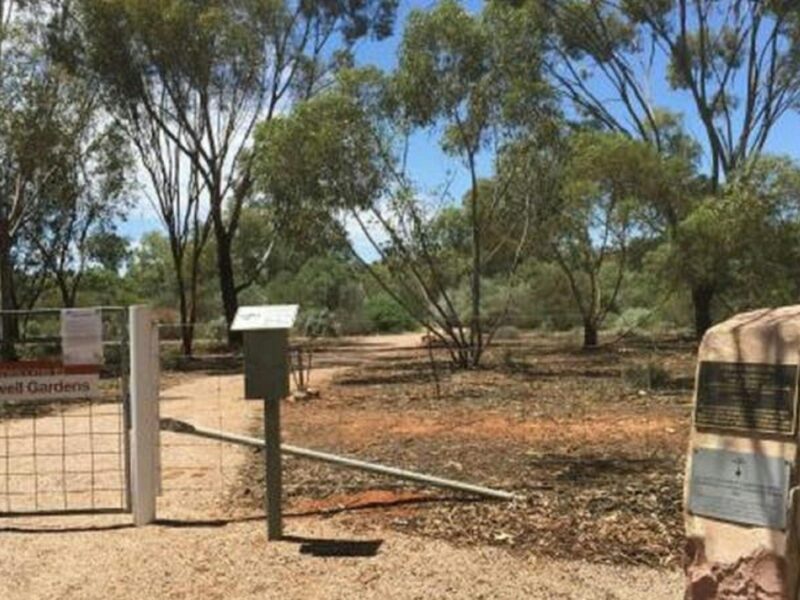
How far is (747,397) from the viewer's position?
445cm

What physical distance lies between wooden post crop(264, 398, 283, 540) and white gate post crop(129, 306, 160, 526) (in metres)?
1.01

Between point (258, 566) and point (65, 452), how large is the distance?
607 cm

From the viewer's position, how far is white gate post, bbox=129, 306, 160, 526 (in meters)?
8.11

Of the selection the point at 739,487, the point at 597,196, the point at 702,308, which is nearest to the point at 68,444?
the point at 739,487

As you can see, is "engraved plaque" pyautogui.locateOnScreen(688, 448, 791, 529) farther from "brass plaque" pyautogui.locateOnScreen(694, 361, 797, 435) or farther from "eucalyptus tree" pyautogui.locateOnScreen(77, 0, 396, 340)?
"eucalyptus tree" pyautogui.locateOnScreen(77, 0, 396, 340)

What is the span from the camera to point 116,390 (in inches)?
741

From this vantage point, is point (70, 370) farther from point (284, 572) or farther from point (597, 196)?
point (597, 196)

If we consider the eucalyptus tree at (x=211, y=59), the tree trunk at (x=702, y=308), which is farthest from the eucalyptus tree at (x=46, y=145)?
the tree trunk at (x=702, y=308)

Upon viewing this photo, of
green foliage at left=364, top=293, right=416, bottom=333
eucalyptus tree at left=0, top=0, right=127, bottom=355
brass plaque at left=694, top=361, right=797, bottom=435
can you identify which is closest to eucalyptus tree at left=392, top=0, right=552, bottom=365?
eucalyptus tree at left=0, top=0, right=127, bottom=355

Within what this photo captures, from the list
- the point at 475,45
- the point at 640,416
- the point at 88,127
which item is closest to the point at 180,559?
the point at 640,416

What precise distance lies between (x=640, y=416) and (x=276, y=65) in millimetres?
24512

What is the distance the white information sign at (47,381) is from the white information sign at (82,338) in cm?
6

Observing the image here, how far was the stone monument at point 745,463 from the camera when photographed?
4332 mm

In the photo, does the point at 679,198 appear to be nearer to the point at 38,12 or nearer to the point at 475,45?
the point at 475,45
